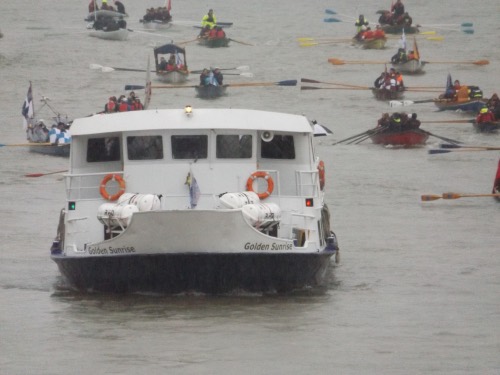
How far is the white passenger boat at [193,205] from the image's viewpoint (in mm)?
20594

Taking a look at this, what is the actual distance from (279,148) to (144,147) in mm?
2119

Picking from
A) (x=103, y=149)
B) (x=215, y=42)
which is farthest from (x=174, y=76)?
(x=103, y=149)

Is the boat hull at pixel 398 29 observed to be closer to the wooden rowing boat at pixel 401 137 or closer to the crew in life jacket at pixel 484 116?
the crew in life jacket at pixel 484 116

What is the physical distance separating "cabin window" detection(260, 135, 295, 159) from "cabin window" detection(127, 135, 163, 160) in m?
1.65

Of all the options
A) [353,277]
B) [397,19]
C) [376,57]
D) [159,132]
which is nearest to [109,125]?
[159,132]

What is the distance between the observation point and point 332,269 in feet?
81.7

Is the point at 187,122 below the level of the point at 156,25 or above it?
Answer: below

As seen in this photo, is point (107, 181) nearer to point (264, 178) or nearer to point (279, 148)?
point (264, 178)

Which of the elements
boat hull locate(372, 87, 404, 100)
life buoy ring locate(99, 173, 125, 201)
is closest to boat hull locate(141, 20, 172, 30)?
boat hull locate(372, 87, 404, 100)

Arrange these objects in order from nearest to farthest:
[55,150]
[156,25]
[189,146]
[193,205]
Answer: [193,205] < [189,146] < [55,150] < [156,25]

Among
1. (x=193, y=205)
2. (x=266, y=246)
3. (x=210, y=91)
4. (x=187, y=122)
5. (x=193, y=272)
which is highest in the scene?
(x=187, y=122)

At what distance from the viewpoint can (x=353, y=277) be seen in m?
24.3

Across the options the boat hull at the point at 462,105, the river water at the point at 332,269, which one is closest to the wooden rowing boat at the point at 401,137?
the river water at the point at 332,269

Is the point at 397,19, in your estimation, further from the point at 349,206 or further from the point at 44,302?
the point at 44,302
